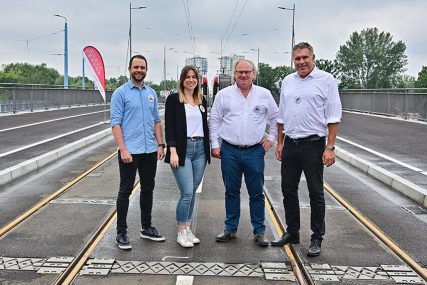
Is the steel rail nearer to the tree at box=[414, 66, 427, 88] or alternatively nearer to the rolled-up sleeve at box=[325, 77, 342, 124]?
the rolled-up sleeve at box=[325, 77, 342, 124]

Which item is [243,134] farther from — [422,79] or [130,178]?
[422,79]

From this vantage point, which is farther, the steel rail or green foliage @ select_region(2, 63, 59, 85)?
green foliage @ select_region(2, 63, 59, 85)

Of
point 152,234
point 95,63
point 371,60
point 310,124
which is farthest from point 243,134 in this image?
point 371,60

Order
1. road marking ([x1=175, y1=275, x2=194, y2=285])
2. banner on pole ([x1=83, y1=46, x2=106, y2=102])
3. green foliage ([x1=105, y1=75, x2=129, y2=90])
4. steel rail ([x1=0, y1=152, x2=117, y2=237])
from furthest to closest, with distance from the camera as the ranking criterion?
green foliage ([x1=105, y1=75, x2=129, y2=90]) → banner on pole ([x1=83, y1=46, x2=106, y2=102]) → steel rail ([x1=0, y1=152, x2=117, y2=237]) → road marking ([x1=175, y1=275, x2=194, y2=285])

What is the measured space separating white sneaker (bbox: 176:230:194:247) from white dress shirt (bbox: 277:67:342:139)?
5.12ft

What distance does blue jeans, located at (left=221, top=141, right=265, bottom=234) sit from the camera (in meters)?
5.43

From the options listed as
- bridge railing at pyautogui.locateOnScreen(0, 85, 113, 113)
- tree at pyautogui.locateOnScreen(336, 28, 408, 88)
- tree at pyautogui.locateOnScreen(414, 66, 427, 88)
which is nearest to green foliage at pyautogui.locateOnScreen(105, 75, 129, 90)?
bridge railing at pyautogui.locateOnScreen(0, 85, 113, 113)

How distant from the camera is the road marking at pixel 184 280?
14.4 ft

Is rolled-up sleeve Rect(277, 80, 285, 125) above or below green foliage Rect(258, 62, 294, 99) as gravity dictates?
below

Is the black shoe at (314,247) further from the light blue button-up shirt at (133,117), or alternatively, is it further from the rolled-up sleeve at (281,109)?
the light blue button-up shirt at (133,117)

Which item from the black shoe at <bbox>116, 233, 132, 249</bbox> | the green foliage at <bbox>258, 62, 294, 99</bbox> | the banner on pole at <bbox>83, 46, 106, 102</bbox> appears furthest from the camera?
the green foliage at <bbox>258, 62, 294, 99</bbox>

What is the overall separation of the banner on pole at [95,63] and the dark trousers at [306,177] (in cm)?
1767

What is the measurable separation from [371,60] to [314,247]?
→ 366 feet

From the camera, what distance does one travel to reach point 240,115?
5359 millimetres
